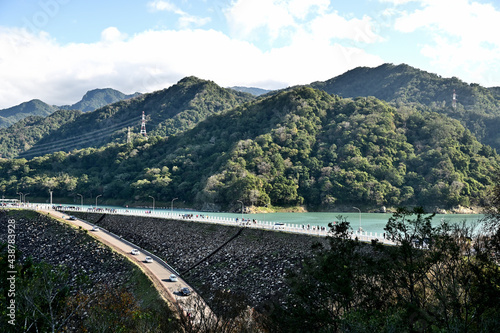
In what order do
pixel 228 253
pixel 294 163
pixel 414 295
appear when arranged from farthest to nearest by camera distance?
pixel 294 163
pixel 228 253
pixel 414 295

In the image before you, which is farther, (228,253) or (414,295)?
(228,253)

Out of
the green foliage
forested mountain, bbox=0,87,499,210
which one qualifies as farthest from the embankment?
forested mountain, bbox=0,87,499,210

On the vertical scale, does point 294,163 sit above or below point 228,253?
above

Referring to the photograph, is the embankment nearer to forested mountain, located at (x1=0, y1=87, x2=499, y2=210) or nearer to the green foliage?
the green foliage

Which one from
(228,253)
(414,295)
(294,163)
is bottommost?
(228,253)

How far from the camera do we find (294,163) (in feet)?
393

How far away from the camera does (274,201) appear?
108m

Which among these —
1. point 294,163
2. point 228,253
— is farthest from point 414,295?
point 294,163

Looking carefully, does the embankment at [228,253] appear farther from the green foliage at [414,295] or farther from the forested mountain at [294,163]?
the forested mountain at [294,163]

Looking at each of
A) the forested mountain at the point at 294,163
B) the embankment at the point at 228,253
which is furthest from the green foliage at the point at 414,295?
the forested mountain at the point at 294,163

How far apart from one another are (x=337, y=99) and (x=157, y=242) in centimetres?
10615

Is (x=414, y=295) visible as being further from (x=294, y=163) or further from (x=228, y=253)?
(x=294, y=163)

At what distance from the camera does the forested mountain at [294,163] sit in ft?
349

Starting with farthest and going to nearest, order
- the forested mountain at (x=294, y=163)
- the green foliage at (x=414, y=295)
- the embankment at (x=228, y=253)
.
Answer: the forested mountain at (x=294, y=163) < the embankment at (x=228, y=253) < the green foliage at (x=414, y=295)
